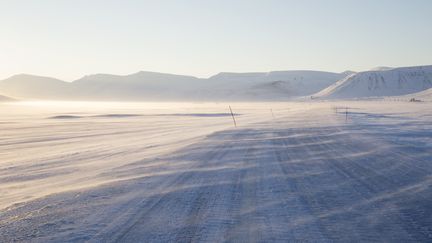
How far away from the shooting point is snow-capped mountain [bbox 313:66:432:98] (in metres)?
138

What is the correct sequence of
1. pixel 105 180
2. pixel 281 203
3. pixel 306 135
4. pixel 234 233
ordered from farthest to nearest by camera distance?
1. pixel 306 135
2. pixel 105 180
3. pixel 281 203
4. pixel 234 233

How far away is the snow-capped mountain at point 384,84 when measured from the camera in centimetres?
13812

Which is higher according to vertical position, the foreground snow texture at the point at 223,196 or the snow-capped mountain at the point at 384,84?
the snow-capped mountain at the point at 384,84

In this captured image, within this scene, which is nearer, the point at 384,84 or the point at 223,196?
the point at 223,196

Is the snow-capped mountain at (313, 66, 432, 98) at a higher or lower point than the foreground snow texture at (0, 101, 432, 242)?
higher

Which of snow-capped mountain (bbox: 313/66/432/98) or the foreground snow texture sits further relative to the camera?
snow-capped mountain (bbox: 313/66/432/98)

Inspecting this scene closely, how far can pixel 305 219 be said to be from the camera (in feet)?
20.5

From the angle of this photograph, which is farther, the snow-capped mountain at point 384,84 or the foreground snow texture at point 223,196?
the snow-capped mountain at point 384,84

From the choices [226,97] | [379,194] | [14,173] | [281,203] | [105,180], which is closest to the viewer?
[281,203]

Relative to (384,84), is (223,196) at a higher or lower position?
lower

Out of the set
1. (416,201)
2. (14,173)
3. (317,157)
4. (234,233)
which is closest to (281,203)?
(234,233)

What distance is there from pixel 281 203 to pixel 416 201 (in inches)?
83.8

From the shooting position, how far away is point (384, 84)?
148 meters

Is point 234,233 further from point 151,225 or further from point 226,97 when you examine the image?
point 226,97
